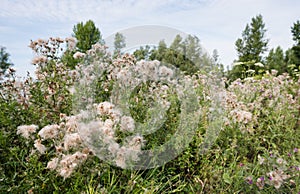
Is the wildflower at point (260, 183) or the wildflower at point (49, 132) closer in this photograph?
the wildflower at point (49, 132)

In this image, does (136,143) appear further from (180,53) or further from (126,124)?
(180,53)

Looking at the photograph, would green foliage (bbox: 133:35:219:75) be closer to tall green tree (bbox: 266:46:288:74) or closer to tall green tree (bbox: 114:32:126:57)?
tall green tree (bbox: 114:32:126:57)

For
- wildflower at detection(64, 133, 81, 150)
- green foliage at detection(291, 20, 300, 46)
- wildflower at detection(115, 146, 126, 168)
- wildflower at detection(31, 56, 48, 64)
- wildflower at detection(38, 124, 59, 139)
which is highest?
green foliage at detection(291, 20, 300, 46)

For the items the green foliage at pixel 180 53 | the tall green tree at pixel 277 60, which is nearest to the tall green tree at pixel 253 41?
the tall green tree at pixel 277 60

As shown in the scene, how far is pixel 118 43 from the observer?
316 centimetres

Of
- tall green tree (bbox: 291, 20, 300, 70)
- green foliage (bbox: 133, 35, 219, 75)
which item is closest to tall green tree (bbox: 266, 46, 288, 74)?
tall green tree (bbox: 291, 20, 300, 70)

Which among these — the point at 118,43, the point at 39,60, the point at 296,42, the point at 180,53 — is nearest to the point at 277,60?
the point at 296,42

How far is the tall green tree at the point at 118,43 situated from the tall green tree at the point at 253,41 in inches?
647

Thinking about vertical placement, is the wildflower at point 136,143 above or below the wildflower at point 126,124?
below

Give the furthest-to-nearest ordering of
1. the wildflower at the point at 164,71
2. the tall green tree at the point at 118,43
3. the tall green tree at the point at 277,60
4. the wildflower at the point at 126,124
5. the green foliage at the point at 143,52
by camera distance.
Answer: the tall green tree at the point at 277,60
the green foliage at the point at 143,52
the tall green tree at the point at 118,43
the wildflower at the point at 164,71
the wildflower at the point at 126,124

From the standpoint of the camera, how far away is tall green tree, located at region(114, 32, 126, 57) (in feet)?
9.84

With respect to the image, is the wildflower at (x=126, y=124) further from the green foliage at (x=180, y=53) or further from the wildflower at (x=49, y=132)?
the green foliage at (x=180, y=53)

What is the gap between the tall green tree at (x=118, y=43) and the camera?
3000 mm

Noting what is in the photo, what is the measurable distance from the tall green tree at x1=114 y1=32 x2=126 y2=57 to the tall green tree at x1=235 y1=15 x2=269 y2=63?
16.4m
